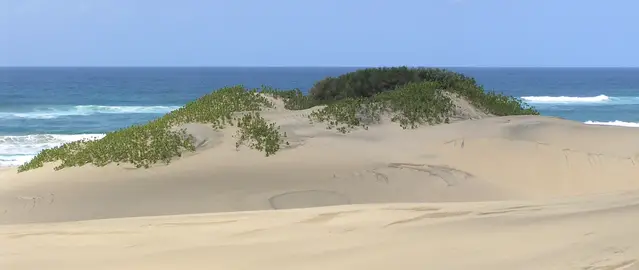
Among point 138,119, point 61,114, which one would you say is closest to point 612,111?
point 138,119

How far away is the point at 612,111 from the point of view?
4072 cm

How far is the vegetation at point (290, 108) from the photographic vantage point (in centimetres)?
841

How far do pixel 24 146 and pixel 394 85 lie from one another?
49.5 feet

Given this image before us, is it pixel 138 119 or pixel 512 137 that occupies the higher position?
pixel 512 137

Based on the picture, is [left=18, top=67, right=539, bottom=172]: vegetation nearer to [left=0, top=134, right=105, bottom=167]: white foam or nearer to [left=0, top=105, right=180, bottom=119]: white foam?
[left=0, top=134, right=105, bottom=167]: white foam

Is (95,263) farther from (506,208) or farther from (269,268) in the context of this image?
(506,208)

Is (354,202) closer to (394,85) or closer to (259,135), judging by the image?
(259,135)

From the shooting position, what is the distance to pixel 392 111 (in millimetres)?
9961

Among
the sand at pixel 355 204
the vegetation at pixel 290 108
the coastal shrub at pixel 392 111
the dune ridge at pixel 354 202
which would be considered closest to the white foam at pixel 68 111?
the vegetation at pixel 290 108

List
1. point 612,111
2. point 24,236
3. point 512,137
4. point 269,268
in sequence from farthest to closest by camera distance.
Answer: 1. point 612,111
2. point 512,137
3. point 24,236
4. point 269,268

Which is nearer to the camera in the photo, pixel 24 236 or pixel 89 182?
pixel 24 236

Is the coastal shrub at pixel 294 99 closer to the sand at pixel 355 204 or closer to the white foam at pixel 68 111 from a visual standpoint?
the sand at pixel 355 204

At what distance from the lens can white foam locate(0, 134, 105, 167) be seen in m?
18.2

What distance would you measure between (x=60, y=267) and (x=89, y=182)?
353 cm
